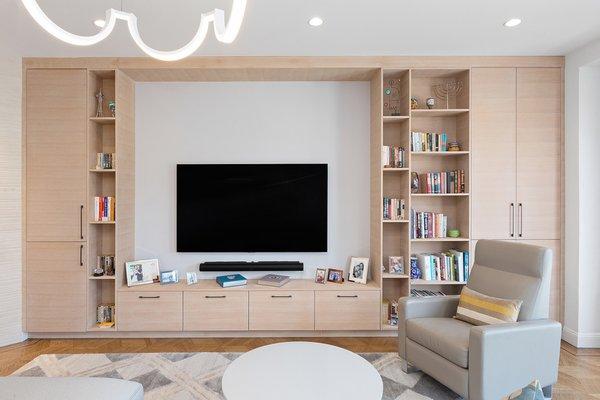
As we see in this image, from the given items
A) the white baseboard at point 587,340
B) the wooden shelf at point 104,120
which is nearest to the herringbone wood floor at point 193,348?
the white baseboard at point 587,340

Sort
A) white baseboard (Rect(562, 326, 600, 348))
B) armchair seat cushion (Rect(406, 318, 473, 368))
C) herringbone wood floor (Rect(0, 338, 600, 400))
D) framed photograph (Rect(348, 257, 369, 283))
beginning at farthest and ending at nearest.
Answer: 1. framed photograph (Rect(348, 257, 369, 283))
2. white baseboard (Rect(562, 326, 600, 348))
3. herringbone wood floor (Rect(0, 338, 600, 400))
4. armchair seat cushion (Rect(406, 318, 473, 368))

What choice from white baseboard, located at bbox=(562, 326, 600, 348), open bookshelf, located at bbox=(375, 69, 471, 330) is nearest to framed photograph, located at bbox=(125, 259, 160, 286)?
open bookshelf, located at bbox=(375, 69, 471, 330)

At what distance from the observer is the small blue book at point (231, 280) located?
328cm

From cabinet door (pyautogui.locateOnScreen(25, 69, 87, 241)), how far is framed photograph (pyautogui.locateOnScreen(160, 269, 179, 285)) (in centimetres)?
82

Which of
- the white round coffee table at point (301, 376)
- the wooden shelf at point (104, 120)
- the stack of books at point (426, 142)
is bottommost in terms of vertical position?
the white round coffee table at point (301, 376)

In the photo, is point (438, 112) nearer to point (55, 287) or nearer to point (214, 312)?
point (214, 312)

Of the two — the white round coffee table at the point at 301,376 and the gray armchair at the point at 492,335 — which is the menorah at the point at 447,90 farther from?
the white round coffee table at the point at 301,376

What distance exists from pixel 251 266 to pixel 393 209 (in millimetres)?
1548

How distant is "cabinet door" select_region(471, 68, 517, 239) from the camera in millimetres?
3246

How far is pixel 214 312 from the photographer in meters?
3.20

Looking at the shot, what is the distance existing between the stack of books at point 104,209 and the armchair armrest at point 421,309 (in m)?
2.77

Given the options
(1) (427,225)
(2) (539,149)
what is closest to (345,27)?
(1) (427,225)

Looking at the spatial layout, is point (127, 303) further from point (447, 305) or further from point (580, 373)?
point (580, 373)

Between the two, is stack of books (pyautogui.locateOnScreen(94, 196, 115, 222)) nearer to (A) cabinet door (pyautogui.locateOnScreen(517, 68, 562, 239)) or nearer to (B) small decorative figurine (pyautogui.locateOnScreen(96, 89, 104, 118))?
(B) small decorative figurine (pyautogui.locateOnScreen(96, 89, 104, 118))
